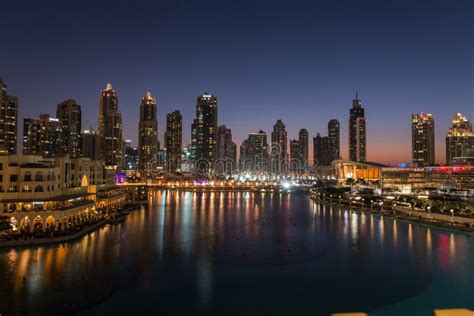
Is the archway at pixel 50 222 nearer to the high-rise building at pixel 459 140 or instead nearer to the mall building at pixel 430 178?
the mall building at pixel 430 178

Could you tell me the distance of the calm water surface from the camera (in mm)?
14453

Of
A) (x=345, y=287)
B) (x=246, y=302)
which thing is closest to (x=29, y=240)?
(x=246, y=302)

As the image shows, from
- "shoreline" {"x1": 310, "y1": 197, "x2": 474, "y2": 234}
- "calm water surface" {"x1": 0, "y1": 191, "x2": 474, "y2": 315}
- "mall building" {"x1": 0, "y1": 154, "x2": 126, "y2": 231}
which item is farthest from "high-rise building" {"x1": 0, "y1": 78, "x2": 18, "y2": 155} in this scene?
"shoreline" {"x1": 310, "y1": 197, "x2": 474, "y2": 234}

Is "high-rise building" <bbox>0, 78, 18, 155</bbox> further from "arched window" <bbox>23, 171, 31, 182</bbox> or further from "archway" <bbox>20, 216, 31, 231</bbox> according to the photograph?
"archway" <bbox>20, 216, 31, 231</bbox>

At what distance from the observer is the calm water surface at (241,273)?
47.4ft

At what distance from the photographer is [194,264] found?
20484 millimetres

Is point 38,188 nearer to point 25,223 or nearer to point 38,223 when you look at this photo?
point 38,223

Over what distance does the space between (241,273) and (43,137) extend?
101 metres

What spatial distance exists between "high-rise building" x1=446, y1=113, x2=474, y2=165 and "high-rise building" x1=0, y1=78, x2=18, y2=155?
116065mm

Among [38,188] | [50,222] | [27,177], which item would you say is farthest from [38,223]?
[27,177]

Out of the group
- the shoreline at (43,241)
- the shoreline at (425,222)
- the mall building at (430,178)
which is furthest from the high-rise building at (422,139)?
the shoreline at (43,241)

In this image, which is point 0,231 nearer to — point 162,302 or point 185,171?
point 162,302

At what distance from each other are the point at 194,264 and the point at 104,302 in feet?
22.2

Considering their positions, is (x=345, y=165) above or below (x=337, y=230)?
above
